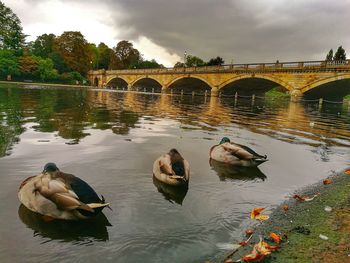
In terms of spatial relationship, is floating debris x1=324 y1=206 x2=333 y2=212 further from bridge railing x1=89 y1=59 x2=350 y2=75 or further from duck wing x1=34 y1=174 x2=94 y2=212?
bridge railing x1=89 y1=59 x2=350 y2=75

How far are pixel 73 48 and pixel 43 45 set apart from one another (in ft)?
57.3

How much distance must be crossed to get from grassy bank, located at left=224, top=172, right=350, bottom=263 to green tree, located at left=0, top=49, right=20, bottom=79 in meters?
70.4

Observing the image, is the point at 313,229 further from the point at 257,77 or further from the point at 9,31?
the point at 9,31

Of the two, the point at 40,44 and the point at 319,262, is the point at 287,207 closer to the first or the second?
the point at 319,262

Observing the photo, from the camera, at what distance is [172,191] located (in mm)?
5527

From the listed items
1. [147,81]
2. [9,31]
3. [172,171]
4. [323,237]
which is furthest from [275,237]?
[9,31]

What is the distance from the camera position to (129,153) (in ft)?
26.6

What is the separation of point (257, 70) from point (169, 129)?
125ft

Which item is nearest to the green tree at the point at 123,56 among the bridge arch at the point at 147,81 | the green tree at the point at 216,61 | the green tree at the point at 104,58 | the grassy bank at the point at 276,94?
the green tree at the point at 104,58

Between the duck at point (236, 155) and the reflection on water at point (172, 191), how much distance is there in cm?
184

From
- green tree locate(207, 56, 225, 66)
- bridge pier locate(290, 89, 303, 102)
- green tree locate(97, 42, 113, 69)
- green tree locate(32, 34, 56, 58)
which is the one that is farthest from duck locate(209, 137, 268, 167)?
green tree locate(97, 42, 113, 69)

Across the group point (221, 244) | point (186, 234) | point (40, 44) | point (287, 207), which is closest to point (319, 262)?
point (221, 244)

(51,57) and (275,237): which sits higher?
(51,57)

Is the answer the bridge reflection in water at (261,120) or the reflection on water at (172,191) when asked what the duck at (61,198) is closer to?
the reflection on water at (172,191)
